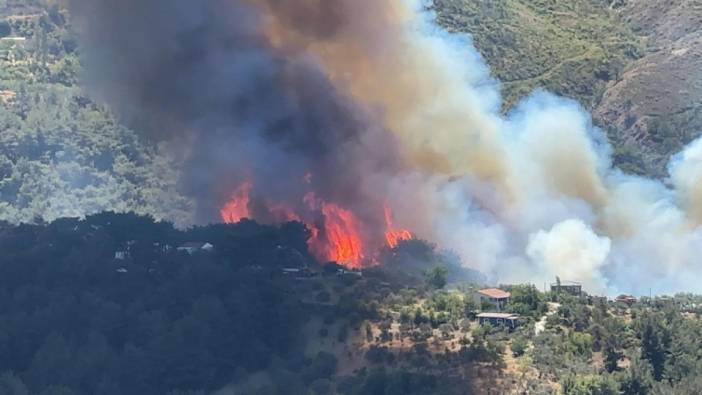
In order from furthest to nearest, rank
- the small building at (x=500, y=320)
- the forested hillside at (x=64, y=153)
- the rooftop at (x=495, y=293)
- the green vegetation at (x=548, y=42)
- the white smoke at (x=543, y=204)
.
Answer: the green vegetation at (x=548, y=42) → the forested hillside at (x=64, y=153) → the white smoke at (x=543, y=204) → the rooftop at (x=495, y=293) → the small building at (x=500, y=320)

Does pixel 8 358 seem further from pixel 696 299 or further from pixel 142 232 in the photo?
pixel 696 299

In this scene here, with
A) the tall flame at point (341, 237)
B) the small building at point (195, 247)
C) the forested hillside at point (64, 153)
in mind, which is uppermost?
the forested hillside at point (64, 153)

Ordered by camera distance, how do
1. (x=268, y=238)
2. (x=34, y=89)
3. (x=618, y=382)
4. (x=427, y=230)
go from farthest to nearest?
(x=34, y=89), (x=427, y=230), (x=268, y=238), (x=618, y=382)

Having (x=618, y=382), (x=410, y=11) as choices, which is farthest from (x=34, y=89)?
(x=618, y=382)

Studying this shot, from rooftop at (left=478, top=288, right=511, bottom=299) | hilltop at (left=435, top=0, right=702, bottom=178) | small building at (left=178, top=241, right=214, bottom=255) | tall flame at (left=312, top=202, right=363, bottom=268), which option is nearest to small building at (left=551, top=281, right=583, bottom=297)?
rooftop at (left=478, top=288, right=511, bottom=299)

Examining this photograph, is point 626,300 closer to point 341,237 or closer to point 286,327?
point 341,237

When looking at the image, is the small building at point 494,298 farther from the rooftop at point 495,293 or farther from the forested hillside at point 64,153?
the forested hillside at point 64,153

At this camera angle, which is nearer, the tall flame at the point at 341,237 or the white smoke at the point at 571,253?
the tall flame at the point at 341,237

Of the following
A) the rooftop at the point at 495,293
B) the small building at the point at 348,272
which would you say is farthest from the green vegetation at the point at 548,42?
the rooftop at the point at 495,293
